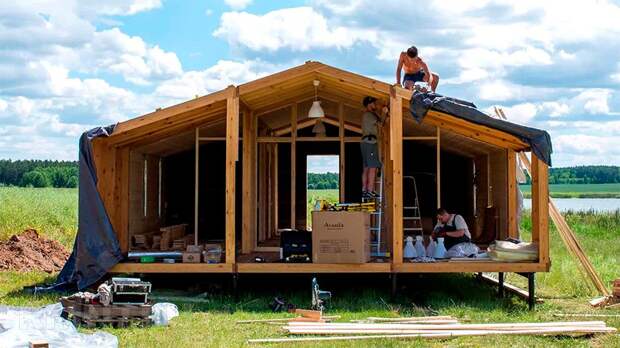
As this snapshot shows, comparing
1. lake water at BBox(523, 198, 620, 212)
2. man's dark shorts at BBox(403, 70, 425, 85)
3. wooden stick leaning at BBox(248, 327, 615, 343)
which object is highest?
man's dark shorts at BBox(403, 70, 425, 85)

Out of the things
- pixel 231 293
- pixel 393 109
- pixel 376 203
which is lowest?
pixel 231 293

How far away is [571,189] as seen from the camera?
98.6 m

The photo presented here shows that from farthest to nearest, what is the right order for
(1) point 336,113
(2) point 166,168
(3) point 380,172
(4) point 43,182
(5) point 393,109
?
(4) point 43,182
(2) point 166,168
(1) point 336,113
(3) point 380,172
(5) point 393,109

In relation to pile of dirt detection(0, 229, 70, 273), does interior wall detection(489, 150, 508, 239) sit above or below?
above

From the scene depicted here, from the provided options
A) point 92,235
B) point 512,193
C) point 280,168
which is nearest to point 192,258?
point 92,235

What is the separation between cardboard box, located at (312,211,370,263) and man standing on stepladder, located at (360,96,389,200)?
151cm

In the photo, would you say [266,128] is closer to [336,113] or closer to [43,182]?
[336,113]

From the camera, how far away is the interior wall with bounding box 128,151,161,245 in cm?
1339

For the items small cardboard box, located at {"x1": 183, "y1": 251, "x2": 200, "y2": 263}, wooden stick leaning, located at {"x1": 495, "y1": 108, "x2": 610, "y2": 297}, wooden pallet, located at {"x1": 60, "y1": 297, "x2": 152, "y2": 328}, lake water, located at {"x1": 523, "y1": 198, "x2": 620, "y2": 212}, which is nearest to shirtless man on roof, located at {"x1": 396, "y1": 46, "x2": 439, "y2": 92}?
wooden stick leaning, located at {"x1": 495, "y1": 108, "x2": 610, "y2": 297}

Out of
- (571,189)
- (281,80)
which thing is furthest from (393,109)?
(571,189)

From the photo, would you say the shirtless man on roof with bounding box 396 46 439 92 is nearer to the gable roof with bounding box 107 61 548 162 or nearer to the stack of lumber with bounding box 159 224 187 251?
the gable roof with bounding box 107 61 548 162

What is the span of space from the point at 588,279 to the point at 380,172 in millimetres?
3560

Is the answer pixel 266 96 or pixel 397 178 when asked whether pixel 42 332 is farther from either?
pixel 266 96

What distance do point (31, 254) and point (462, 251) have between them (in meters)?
8.08
